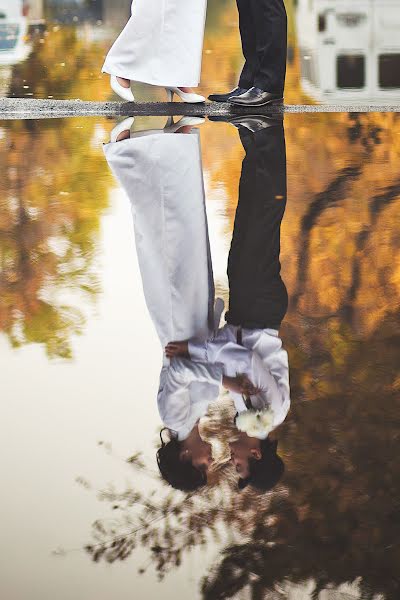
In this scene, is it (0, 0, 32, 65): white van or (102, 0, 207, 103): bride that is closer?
(102, 0, 207, 103): bride

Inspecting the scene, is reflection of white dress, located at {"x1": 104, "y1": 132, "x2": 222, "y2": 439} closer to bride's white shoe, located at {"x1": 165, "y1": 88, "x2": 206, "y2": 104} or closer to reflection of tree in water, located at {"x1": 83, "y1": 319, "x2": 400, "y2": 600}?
reflection of tree in water, located at {"x1": 83, "y1": 319, "x2": 400, "y2": 600}

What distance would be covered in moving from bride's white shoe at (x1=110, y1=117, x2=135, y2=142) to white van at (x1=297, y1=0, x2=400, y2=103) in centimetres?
142

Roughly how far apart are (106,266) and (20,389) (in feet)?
3.74

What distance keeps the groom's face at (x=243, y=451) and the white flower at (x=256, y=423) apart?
0.02m

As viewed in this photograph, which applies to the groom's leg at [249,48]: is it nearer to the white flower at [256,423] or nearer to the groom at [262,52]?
the groom at [262,52]

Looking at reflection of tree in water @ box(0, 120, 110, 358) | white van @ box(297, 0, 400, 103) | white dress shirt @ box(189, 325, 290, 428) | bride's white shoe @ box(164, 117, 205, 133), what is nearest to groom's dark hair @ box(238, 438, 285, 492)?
white dress shirt @ box(189, 325, 290, 428)

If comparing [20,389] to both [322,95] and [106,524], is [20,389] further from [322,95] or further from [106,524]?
[322,95]

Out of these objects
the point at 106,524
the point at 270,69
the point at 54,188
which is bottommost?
the point at 270,69

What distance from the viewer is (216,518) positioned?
2123 mm

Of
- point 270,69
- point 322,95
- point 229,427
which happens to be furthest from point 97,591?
point 322,95

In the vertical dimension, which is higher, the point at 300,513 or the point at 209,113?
the point at 300,513

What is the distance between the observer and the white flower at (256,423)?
8.28 feet

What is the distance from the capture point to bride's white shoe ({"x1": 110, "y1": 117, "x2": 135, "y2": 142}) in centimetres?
647

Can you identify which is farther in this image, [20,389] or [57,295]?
[57,295]
